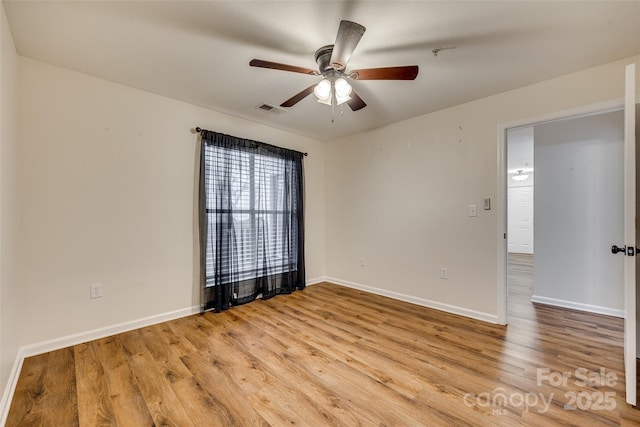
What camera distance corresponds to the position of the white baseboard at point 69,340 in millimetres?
1632

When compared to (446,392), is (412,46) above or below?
above

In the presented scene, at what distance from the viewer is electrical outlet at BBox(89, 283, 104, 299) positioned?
245 centimetres

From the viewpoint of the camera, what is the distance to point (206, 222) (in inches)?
123

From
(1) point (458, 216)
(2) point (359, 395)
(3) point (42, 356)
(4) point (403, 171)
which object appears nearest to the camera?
(2) point (359, 395)

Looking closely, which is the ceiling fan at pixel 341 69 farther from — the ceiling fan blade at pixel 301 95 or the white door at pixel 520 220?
the white door at pixel 520 220

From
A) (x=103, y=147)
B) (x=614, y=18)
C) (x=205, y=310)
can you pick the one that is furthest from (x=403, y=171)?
(x=103, y=147)

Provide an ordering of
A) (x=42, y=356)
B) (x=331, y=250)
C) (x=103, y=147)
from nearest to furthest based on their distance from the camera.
A: (x=42, y=356)
(x=103, y=147)
(x=331, y=250)

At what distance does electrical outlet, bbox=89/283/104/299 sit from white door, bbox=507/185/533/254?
8.87m

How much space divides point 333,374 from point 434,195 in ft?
7.73

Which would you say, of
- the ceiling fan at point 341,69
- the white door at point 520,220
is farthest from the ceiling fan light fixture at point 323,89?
the white door at point 520,220

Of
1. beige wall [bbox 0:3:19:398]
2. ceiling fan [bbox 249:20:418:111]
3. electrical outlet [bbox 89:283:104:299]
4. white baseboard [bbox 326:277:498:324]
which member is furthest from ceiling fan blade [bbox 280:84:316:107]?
white baseboard [bbox 326:277:498:324]

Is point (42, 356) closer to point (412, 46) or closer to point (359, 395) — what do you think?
point (359, 395)

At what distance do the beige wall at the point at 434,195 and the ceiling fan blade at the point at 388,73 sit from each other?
1.57m

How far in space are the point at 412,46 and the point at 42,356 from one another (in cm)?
377
